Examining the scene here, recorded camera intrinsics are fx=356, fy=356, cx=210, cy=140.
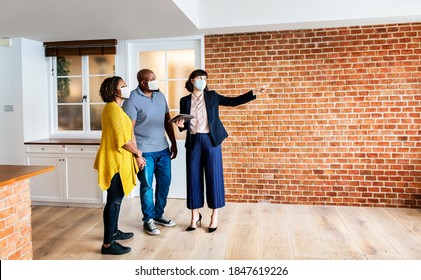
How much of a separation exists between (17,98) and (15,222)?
2.87 metres

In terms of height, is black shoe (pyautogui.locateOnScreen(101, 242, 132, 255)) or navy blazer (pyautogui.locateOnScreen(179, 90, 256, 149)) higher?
navy blazer (pyautogui.locateOnScreen(179, 90, 256, 149))

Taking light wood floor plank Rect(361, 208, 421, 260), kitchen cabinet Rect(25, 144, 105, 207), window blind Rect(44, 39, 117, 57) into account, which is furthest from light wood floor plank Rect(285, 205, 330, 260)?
window blind Rect(44, 39, 117, 57)

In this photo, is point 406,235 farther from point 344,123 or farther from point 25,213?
point 25,213

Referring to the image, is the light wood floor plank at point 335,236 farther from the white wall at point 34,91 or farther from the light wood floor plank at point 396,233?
the white wall at point 34,91

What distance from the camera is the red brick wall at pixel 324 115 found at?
13.8ft

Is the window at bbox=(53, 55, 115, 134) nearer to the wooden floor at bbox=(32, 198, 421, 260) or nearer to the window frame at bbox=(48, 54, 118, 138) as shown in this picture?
the window frame at bbox=(48, 54, 118, 138)

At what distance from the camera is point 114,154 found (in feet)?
9.05

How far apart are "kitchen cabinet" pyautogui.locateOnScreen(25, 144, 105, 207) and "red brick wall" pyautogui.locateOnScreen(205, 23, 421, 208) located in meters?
1.67

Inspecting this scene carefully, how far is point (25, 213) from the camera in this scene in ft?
7.98

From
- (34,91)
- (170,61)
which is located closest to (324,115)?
(170,61)

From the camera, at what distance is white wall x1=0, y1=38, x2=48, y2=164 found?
183 inches

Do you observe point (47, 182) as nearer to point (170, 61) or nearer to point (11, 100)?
point (11, 100)

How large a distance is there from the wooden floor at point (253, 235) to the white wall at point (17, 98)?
0.96 meters

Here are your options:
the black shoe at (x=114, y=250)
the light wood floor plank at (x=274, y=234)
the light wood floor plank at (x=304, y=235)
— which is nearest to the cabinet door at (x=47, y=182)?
the black shoe at (x=114, y=250)
